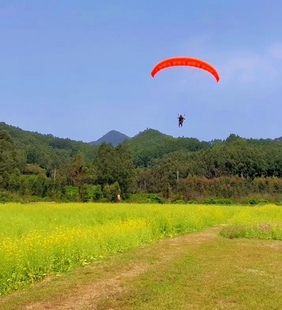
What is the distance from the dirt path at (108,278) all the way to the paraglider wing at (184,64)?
602cm

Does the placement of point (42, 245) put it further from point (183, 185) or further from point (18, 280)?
point (183, 185)

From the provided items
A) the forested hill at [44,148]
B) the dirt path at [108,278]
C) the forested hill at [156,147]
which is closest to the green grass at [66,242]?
the dirt path at [108,278]

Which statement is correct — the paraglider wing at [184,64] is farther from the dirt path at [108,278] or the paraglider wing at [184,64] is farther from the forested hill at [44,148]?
the forested hill at [44,148]

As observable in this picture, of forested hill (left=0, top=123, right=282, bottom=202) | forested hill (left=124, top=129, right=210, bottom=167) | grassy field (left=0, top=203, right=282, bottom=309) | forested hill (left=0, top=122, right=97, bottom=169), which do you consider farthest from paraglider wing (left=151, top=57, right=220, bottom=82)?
forested hill (left=124, top=129, right=210, bottom=167)

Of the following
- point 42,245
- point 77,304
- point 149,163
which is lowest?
point 77,304

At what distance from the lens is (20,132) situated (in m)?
112

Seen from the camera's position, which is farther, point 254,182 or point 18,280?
point 254,182

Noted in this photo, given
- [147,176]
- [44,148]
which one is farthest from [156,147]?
[147,176]

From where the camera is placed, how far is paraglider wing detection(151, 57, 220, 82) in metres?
15.5

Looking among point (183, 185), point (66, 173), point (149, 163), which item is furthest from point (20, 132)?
point (183, 185)

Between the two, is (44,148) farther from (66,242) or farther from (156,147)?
(66,242)

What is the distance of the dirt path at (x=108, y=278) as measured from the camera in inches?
270

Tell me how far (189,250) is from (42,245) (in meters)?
4.77

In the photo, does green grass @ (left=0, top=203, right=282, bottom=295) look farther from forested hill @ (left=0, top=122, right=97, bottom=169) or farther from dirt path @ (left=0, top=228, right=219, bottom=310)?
forested hill @ (left=0, top=122, right=97, bottom=169)
